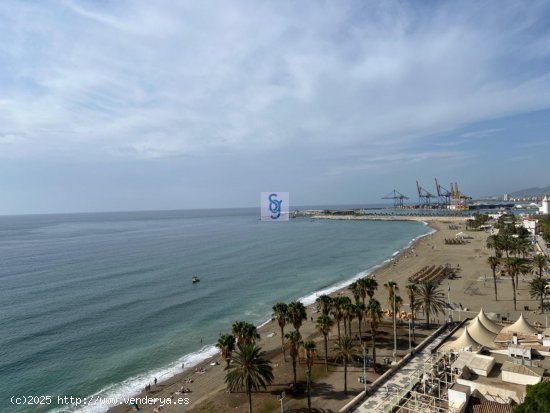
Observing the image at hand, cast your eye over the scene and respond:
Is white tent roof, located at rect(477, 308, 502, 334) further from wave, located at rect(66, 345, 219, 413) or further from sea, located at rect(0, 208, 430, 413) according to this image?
wave, located at rect(66, 345, 219, 413)

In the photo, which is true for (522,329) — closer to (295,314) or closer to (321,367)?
(321,367)

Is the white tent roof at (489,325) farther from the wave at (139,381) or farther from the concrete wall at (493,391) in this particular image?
the wave at (139,381)

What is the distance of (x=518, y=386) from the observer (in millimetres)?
26625

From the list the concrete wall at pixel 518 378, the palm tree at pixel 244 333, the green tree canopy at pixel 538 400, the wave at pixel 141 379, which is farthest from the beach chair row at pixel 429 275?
the green tree canopy at pixel 538 400

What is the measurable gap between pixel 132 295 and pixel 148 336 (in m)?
20.6

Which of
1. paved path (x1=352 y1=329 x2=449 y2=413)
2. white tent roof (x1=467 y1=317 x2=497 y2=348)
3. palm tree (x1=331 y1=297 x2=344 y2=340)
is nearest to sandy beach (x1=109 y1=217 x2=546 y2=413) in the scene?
paved path (x1=352 y1=329 x2=449 y2=413)

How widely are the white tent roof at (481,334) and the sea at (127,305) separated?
96.5ft

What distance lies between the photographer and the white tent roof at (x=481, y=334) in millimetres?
36219

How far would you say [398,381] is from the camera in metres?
32.2

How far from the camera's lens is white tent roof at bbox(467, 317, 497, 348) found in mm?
36219

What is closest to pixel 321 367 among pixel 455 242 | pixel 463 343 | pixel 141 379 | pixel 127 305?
pixel 463 343

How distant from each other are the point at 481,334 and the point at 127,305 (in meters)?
51.6

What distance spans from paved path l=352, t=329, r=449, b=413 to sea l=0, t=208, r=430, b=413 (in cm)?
2207

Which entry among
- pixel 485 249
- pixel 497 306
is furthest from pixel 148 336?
pixel 485 249
